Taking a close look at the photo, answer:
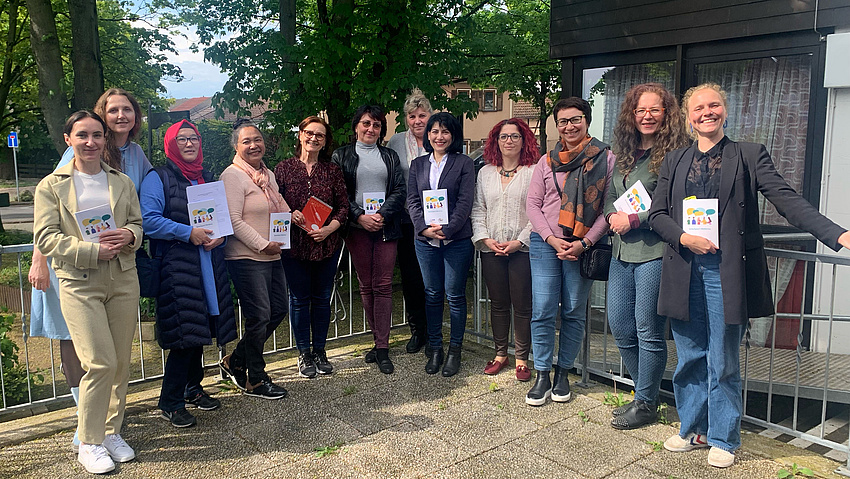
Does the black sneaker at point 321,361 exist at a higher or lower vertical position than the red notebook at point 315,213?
lower

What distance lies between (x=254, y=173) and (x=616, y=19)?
4.23 meters

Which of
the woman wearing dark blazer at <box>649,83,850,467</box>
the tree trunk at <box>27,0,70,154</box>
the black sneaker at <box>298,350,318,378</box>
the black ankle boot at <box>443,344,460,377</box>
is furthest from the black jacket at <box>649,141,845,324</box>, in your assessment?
the tree trunk at <box>27,0,70,154</box>

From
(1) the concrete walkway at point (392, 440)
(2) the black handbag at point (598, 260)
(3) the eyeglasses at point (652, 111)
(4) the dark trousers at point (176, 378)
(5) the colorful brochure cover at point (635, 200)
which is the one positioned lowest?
(1) the concrete walkway at point (392, 440)

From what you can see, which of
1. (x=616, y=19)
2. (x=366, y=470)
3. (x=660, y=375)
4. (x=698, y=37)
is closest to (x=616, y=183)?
(x=660, y=375)

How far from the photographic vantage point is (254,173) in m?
4.58

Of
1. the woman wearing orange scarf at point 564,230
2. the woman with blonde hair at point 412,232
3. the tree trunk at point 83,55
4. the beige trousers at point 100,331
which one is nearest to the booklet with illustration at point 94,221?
the beige trousers at point 100,331

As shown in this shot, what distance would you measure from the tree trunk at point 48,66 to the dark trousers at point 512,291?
21.5 feet

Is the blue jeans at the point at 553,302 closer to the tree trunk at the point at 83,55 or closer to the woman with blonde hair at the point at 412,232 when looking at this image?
the woman with blonde hair at the point at 412,232

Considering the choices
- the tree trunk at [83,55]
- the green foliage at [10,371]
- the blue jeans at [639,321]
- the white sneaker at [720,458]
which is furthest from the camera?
the tree trunk at [83,55]

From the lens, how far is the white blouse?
15.6 ft

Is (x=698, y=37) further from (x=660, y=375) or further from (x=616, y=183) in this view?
(x=660, y=375)

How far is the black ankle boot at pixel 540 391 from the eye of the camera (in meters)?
4.61

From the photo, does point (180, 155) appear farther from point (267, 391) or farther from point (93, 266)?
point (267, 391)

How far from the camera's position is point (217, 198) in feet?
13.7
